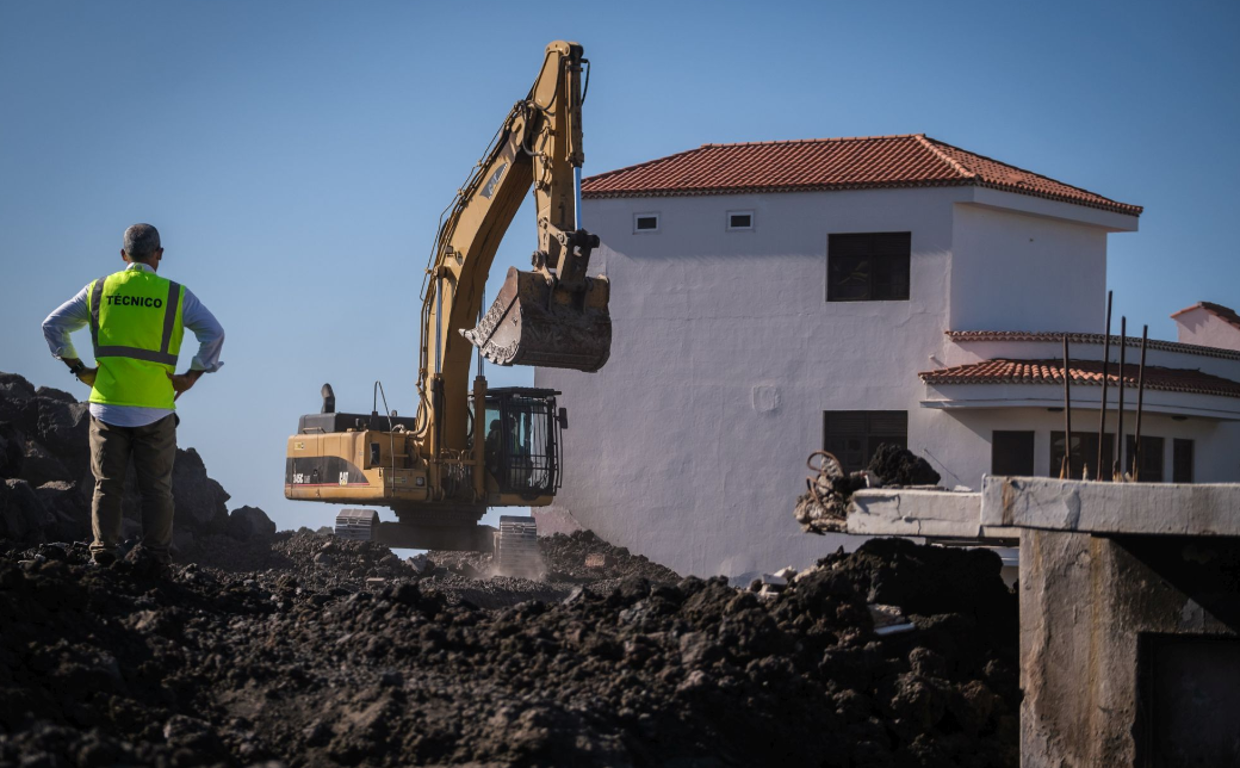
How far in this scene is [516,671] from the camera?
7156 mm

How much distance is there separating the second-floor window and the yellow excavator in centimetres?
716

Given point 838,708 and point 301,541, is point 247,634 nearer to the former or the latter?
point 838,708

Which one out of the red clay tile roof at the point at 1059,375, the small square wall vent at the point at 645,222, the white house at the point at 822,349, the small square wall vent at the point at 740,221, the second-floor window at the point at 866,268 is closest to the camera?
the red clay tile roof at the point at 1059,375

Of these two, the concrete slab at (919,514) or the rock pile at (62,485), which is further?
the rock pile at (62,485)

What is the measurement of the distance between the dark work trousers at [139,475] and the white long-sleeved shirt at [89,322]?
0.07 metres

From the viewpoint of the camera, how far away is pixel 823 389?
24.9 meters

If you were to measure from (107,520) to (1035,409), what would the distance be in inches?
713

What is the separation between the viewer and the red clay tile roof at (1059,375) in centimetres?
2317

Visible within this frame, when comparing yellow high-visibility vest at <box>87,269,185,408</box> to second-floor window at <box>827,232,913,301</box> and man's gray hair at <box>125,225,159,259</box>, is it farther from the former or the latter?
→ second-floor window at <box>827,232,913,301</box>

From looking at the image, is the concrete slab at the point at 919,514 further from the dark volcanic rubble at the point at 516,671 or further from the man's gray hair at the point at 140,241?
the man's gray hair at the point at 140,241

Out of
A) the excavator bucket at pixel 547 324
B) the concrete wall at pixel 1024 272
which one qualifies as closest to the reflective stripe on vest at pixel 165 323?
the excavator bucket at pixel 547 324

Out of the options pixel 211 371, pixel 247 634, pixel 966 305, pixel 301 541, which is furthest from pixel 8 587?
pixel 966 305

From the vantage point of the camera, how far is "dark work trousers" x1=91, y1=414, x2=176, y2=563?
8.38 m

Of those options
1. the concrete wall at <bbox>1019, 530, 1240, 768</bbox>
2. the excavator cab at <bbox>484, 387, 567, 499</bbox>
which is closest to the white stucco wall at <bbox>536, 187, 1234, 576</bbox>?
the excavator cab at <bbox>484, 387, 567, 499</bbox>
